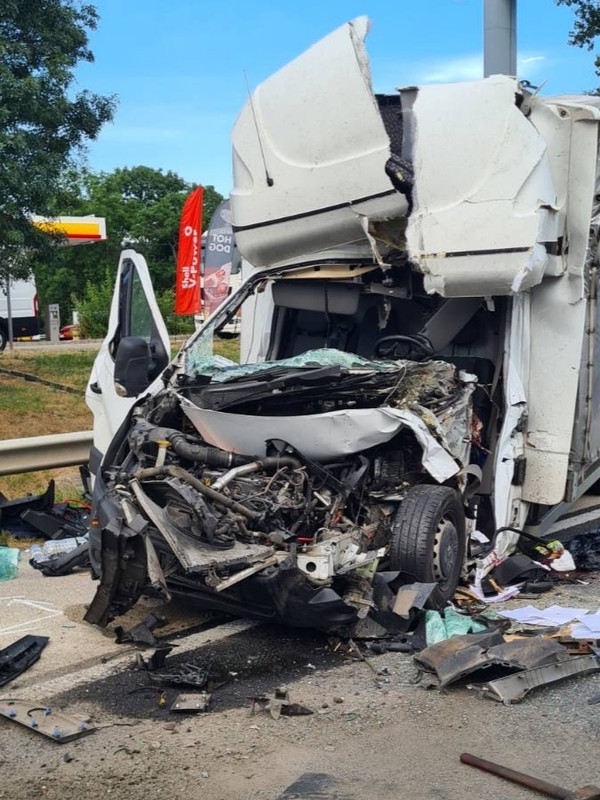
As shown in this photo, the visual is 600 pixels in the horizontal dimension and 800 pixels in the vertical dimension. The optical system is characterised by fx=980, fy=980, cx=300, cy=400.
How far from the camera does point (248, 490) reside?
511 cm

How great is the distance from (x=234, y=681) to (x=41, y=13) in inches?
447

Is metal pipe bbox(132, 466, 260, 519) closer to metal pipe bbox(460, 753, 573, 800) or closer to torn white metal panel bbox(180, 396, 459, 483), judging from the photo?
torn white metal panel bbox(180, 396, 459, 483)

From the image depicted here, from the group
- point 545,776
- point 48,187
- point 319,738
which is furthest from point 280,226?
point 48,187

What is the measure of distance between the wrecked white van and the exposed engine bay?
0.04 feet

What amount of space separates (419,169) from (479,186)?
374 millimetres

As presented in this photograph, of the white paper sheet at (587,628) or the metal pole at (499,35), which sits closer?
the white paper sheet at (587,628)

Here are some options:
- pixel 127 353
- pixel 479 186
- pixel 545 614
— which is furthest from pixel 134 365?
pixel 545 614

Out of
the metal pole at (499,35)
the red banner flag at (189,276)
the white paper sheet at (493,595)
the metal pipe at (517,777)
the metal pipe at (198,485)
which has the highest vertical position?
the metal pole at (499,35)

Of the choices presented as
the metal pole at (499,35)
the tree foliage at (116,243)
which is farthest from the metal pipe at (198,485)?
the tree foliage at (116,243)

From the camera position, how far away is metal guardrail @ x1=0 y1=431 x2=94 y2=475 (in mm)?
7747

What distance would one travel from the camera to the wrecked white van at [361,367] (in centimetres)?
489

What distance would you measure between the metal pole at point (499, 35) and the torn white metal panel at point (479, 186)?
303cm

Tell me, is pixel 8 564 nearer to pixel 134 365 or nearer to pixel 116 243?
pixel 134 365

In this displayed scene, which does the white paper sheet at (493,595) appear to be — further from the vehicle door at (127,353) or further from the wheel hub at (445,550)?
the vehicle door at (127,353)
